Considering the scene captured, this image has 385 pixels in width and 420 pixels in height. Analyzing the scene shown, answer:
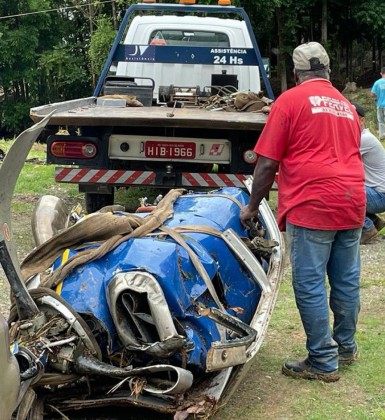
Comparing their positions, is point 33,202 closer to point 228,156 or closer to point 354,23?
point 228,156

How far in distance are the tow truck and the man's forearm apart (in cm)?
241

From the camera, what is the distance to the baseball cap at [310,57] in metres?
4.21

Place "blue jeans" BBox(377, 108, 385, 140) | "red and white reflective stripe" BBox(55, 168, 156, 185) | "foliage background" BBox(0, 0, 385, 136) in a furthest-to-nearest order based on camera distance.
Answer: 1. "foliage background" BBox(0, 0, 385, 136)
2. "blue jeans" BBox(377, 108, 385, 140)
3. "red and white reflective stripe" BBox(55, 168, 156, 185)

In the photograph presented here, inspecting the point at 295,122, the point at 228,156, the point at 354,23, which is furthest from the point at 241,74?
the point at 354,23

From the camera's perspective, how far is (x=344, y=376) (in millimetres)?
4309

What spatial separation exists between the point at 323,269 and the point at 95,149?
336 centimetres

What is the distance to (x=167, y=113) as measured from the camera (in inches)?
280

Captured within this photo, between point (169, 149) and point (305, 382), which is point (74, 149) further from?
point (305, 382)

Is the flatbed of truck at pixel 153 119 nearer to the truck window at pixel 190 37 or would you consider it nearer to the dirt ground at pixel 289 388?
the dirt ground at pixel 289 388

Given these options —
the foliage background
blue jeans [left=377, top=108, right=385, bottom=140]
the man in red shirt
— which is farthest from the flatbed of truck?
the foliage background

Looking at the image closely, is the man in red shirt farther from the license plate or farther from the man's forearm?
the license plate

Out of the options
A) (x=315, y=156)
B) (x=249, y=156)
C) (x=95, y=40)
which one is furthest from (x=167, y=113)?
(x=95, y=40)

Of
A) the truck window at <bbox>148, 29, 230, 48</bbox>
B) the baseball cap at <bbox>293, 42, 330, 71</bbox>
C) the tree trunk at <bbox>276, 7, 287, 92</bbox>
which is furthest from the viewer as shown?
the tree trunk at <bbox>276, 7, 287, 92</bbox>

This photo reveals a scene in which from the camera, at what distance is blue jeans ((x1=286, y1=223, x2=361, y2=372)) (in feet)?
13.5
